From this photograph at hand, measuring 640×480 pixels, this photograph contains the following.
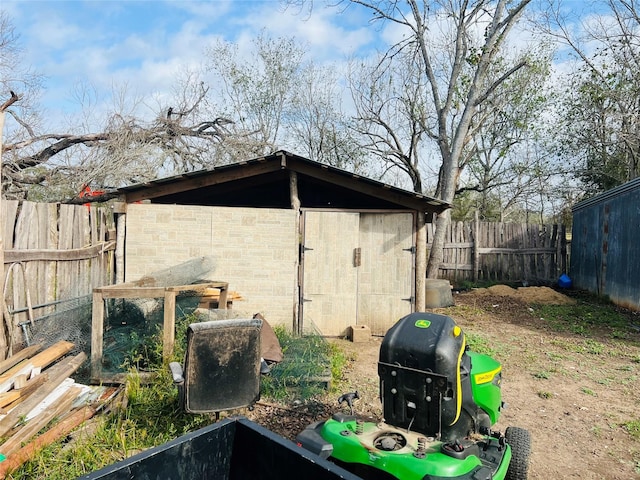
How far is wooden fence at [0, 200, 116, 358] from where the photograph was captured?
4.70m

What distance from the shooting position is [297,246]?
751cm

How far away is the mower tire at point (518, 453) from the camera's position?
313 cm

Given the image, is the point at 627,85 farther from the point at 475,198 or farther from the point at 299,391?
the point at 299,391

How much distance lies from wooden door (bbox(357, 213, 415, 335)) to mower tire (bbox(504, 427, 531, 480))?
4.38m

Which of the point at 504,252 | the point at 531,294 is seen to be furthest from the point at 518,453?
the point at 504,252

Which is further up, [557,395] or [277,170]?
[277,170]

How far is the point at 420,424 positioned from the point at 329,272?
5.02 metres

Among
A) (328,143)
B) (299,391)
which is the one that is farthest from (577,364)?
(328,143)

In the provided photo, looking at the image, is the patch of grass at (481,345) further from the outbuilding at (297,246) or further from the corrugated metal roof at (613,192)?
the corrugated metal roof at (613,192)

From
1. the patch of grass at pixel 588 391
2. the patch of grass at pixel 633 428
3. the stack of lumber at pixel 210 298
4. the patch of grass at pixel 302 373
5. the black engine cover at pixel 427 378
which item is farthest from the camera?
the stack of lumber at pixel 210 298

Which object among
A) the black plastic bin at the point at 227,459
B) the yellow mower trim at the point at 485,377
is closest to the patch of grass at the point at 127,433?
the black plastic bin at the point at 227,459

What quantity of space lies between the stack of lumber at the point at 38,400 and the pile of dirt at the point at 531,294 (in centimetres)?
991

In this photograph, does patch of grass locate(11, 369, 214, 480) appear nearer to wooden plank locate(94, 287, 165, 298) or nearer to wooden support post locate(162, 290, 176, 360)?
wooden support post locate(162, 290, 176, 360)

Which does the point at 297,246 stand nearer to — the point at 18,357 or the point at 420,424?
the point at 18,357
